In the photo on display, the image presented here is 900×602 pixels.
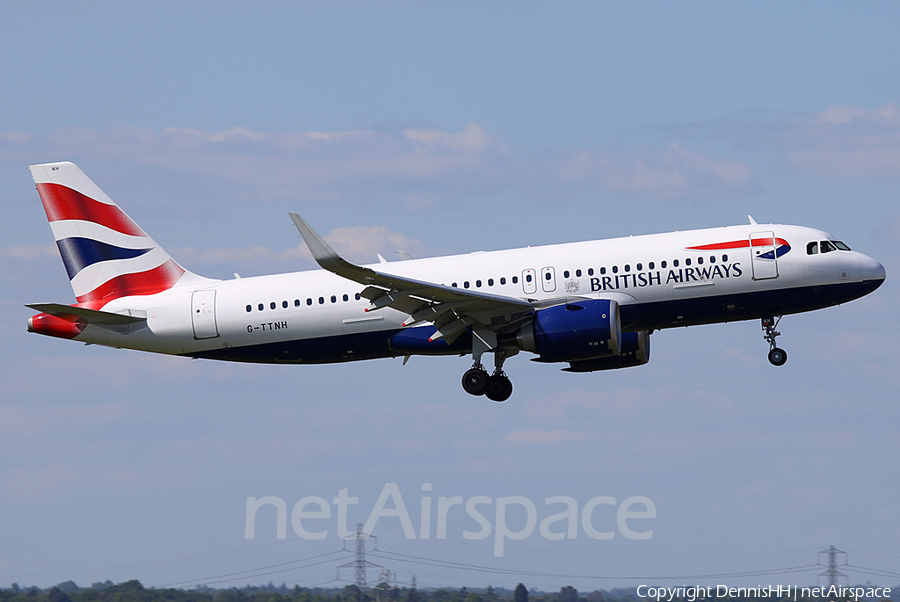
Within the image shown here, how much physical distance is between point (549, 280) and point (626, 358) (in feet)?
19.7

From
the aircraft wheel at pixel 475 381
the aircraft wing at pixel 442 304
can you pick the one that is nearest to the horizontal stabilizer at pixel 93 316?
the aircraft wing at pixel 442 304

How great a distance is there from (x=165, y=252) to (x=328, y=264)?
1315 cm

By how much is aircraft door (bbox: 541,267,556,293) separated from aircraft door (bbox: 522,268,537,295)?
0.87 feet

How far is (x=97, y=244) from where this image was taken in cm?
4278

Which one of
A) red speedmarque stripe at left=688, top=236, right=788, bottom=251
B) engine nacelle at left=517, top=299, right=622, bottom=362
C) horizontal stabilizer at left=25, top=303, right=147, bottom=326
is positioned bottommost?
engine nacelle at left=517, top=299, right=622, bottom=362

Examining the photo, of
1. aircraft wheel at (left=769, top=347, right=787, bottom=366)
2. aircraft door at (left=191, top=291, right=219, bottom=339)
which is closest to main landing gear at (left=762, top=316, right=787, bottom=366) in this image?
aircraft wheel at (left=769, top=347, right=787, bottom=366)

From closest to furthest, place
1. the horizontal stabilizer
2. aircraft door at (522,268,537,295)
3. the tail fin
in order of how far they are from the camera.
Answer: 1. aircraft door at (522,268,537,295)
2. the horizontal stabilizer
3. the tail fin

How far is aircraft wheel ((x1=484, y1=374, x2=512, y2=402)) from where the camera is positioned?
129ft

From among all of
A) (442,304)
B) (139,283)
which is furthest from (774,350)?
(139,283)

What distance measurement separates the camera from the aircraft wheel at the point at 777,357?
3794cm

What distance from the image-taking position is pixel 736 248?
3666 centimetres

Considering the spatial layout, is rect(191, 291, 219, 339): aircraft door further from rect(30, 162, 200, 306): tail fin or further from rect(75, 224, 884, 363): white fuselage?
rect(30, 162, 200, 306): tail fin

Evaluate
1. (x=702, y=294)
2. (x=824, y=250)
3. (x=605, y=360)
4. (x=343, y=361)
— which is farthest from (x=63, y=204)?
(x=824, y=250)

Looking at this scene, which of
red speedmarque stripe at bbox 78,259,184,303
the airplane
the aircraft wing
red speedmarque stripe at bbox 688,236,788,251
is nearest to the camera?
the aircraft wing
